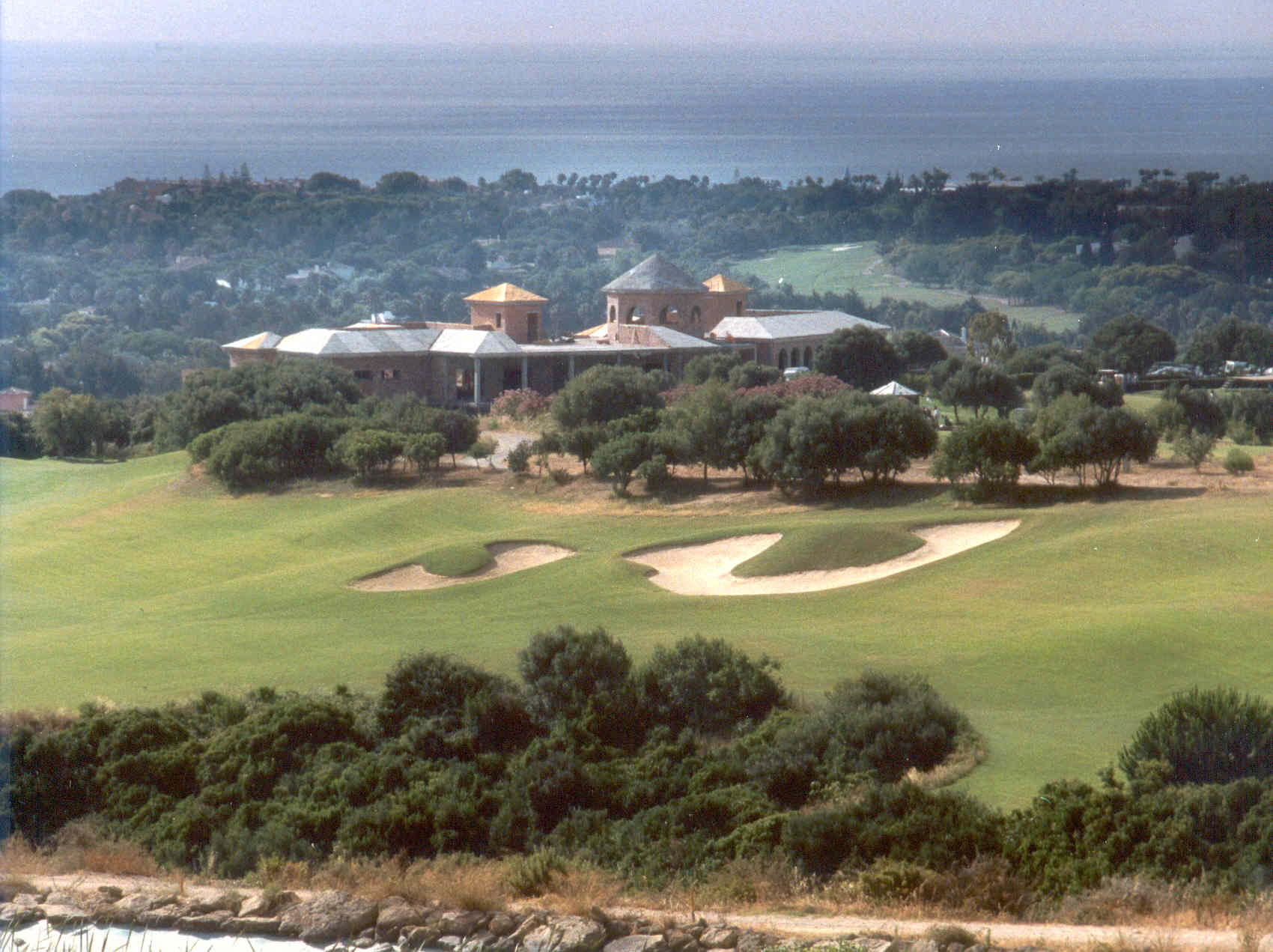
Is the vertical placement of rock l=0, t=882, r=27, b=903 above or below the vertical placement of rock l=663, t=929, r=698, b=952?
below

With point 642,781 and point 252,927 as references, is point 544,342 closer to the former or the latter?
point 642,781

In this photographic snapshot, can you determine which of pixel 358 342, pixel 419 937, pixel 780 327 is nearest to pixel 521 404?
pixel 358 342

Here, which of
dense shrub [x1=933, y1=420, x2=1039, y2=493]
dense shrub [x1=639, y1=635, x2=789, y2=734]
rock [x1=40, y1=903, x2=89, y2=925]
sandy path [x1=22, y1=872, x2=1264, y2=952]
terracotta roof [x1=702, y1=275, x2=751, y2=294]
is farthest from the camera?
terracotta roof [x1=702, y1=275, x2=751, y2=294]

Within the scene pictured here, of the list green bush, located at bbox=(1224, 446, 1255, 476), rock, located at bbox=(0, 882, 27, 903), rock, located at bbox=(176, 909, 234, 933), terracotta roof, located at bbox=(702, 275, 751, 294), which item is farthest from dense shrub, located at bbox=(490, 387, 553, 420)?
rock, located at bbox=(176, 909, 234, 933)

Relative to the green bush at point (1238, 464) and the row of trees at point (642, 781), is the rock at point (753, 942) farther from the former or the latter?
the green bush at point (1238, 464)

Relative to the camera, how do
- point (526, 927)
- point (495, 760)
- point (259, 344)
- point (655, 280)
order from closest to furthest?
1. point (526, 927)
2. point (495, 760)
3. point (259, 344)
4. point (655, 280)

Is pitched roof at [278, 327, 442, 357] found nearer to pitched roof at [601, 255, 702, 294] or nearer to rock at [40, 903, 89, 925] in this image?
pitched roof at [601, 255, 702, 294]

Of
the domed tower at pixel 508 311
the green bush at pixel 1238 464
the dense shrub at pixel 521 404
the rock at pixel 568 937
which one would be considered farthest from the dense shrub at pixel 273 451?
the rock at pixel 568 937
